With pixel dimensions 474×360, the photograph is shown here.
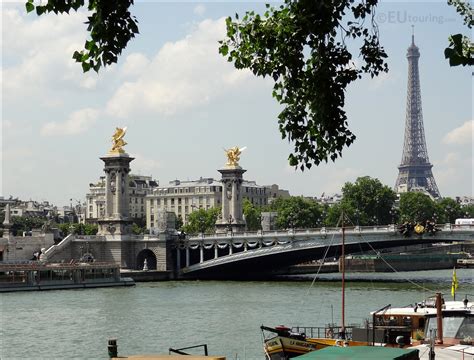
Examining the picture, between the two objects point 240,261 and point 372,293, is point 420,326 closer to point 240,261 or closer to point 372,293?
point 372,293

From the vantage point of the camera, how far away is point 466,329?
20.8 meters

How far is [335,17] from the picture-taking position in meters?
9.74

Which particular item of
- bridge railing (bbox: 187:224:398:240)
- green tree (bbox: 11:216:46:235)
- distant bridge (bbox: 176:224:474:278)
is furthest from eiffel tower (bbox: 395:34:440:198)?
bridge railing (bbox: 187:224:398:240)

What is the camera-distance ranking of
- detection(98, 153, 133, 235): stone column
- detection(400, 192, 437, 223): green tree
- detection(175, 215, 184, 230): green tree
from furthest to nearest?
detection(175, 215, 184, 230): green tree → detection(400, 192, 437, 223): green tree → detection(98, 153, 133, 235): stone column

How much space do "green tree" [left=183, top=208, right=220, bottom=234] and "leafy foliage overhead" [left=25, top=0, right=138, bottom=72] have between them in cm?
9225

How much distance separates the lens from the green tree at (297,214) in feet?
314

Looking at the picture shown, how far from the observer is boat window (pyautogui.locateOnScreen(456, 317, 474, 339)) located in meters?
20.6

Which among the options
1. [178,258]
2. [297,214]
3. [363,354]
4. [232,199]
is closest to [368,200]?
[297,214]

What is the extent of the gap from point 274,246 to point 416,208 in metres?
43.9

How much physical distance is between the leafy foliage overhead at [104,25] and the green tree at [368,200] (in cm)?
8717

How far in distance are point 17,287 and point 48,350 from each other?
1078 inches

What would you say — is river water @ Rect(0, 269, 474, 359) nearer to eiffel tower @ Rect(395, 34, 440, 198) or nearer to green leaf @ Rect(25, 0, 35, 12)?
green leaf @ Rect(25, 0, 35, 12)

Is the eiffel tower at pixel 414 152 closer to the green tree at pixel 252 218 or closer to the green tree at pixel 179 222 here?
the green tree at pixel 179 222

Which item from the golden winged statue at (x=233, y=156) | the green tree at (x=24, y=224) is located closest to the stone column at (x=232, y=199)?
the golden winged statue at (x=233, y=156)
